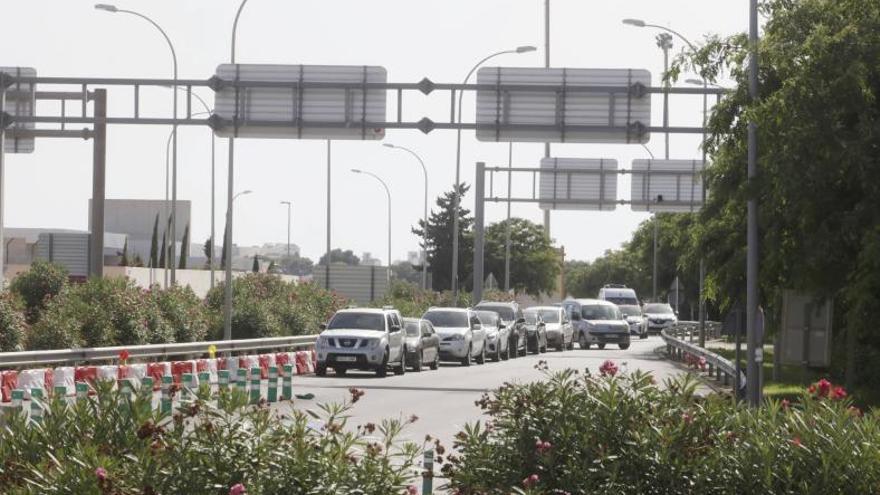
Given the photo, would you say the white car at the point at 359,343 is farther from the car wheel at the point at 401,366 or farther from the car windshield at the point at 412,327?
the car windshield at the point at 412,327

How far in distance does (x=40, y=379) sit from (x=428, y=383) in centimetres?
1109

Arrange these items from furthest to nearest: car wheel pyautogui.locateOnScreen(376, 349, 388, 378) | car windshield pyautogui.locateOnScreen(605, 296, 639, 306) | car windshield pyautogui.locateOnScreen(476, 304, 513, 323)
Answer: car windshield pyautogui.locateOnScreen(605, 296, 639, 306) → car windshield pyautogui.locateOnScreen(476, 304, 513, 323) → car wheel pyautogui.locateOnScreen(376, 349, 388, 378)

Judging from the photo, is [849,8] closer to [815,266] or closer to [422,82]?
[815,266]

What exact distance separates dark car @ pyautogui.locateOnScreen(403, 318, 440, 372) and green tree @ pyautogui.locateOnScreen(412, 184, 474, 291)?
81377 mm

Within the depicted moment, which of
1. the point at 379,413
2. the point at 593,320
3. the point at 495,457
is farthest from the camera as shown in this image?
the point at 593,320

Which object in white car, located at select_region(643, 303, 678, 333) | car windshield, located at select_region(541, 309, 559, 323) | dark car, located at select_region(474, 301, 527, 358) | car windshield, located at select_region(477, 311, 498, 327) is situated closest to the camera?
car windshield, located at select_region(477, 311, 498, 327)

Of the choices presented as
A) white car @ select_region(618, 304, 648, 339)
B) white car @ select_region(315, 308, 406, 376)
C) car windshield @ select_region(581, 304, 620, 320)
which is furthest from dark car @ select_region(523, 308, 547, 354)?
white car @ select_region(618, 304, 648, 339)

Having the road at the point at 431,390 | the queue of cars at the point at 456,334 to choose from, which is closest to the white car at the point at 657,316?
the queue of cars at the point at 456,334

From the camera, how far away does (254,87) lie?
132 feet

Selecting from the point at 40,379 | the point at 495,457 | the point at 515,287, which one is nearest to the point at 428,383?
the point at 40,379

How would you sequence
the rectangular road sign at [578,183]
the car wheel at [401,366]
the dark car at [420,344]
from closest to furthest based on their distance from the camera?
the car wheel at [401,366] → the dark car at [420,344] → the rectangular road sign at [578,183]

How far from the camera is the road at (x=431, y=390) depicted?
25625mm

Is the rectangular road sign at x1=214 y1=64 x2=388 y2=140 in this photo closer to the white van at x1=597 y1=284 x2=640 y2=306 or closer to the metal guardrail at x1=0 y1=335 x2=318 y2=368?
the metal guardrail at x1=0 y1=335 x2=318 y2=368

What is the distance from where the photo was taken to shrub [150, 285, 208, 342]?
4253 centimetres
